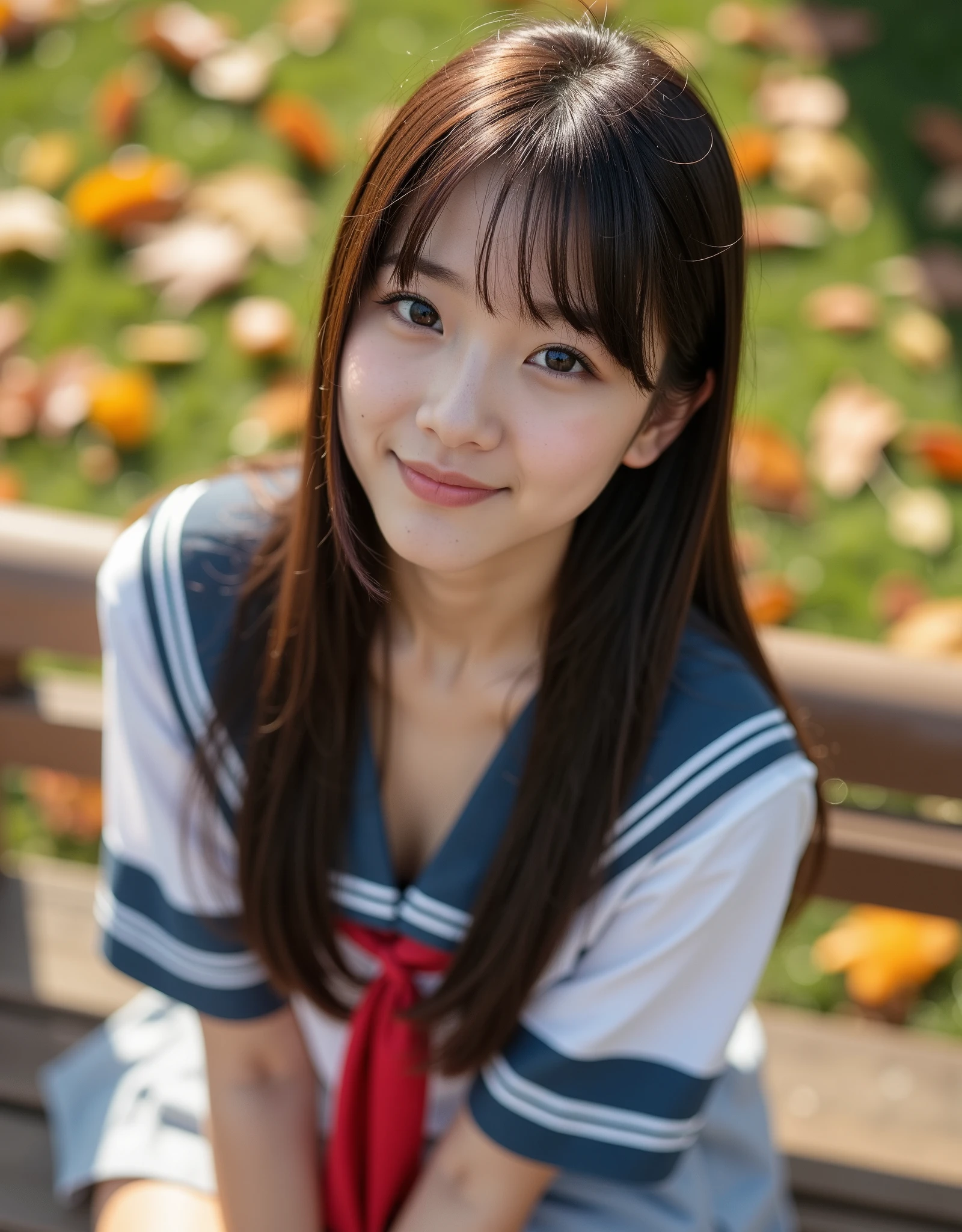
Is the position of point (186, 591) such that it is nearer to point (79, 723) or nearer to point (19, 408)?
point (79, 723)

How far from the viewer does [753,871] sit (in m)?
1.14

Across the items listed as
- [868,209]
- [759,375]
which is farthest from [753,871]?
[868,209]

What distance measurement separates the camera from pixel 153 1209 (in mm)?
1322

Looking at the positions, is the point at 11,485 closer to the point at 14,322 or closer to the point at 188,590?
the point at 14,322

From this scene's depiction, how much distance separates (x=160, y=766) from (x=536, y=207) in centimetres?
61

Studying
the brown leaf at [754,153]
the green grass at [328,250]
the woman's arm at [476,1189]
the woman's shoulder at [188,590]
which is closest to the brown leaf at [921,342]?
the green grass at [328,250]

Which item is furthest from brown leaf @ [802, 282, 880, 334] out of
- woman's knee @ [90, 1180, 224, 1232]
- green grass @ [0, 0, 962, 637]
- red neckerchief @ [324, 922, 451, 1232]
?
woman's knee @ [90, 1180, 224, 1232]

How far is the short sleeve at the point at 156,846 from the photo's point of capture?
1.25 metres

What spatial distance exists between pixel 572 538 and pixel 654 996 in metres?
0.37

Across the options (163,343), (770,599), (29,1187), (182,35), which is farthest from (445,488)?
(182,35)

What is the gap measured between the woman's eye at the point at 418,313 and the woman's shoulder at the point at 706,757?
0.35 meters

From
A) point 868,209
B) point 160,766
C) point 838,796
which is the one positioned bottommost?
point 838,796

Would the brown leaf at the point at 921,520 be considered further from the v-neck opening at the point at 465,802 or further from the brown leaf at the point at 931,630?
the v-neck opening at the point at 465,802

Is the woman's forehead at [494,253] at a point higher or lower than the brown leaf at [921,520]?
higher
